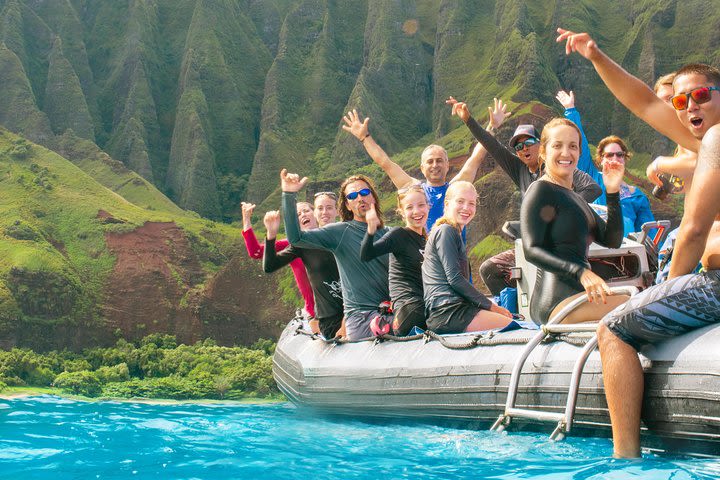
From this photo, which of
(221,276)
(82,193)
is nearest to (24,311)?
(221,276)

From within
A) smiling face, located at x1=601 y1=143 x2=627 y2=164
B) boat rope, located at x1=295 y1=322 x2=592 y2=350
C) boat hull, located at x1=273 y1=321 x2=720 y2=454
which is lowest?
boat hull, located at x1=273 y1=321 x2=720 y2=454

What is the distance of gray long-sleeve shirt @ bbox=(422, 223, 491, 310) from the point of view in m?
6.62

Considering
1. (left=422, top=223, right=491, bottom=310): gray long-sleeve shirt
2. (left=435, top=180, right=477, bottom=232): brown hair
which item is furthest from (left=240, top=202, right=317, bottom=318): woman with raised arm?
(left=435, top=180, right=477, bottom=232): brown hair

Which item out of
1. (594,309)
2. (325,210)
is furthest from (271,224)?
(594,309)

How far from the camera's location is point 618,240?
5797 millimetres

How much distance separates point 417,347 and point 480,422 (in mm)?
996

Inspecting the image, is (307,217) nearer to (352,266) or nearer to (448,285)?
(352,266)

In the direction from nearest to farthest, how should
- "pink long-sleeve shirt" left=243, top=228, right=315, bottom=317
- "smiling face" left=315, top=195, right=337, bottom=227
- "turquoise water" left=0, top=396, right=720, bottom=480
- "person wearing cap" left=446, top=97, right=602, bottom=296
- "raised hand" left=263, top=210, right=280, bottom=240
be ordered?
"turquoise water" left=0, top=396, right=720, bottom=480 < "person wearing cap" left=446, top=97, right=602, bottom=296 < "raised hand" left=263, top=210, right=280, bottom=240 < "smiling face" left=315, top=195, right=337, bottom=227 < "pink long-sleeve shirt" left=243, top=228, right=315, bottom=317

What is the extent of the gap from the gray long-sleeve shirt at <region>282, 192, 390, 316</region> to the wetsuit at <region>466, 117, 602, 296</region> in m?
1.02

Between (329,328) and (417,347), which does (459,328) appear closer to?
(417,347)

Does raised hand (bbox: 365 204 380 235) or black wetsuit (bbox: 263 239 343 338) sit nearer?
raised hand (bbox: 365 204 380 235)

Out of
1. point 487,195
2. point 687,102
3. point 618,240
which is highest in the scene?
point 487,195

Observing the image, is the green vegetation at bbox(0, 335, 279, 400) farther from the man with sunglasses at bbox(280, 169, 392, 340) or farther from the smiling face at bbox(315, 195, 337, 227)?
the man with sunglasses at bbox(280, 169, 392, 340)

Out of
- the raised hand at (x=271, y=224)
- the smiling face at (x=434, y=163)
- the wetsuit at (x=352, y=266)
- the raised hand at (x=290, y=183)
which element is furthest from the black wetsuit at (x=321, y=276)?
the smiling face at (x=434, y=163)
